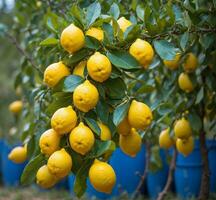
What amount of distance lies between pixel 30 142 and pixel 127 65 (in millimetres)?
621

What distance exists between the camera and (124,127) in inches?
51.9

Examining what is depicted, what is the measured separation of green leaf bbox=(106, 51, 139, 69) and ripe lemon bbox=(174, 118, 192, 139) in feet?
2.18

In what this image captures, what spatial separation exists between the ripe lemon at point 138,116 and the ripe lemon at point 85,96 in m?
0.12

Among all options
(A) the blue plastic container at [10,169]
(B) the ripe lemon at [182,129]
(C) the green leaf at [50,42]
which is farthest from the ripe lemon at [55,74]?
(A) the blue plastic container at [10,169]

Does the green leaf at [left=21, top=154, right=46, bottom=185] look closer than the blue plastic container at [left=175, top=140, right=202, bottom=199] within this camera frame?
Yes

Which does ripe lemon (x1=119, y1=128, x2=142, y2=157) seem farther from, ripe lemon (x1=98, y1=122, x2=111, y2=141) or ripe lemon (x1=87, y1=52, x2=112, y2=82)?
ripe lemon (x1=87, y1=52, x2=112, y2=82)

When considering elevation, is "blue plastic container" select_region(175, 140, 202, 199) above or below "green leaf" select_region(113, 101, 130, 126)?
below

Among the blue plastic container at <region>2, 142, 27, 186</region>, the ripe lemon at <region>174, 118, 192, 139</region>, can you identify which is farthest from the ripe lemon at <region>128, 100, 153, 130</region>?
the blue plastic container at <region>2, 142, 27, 186</region>

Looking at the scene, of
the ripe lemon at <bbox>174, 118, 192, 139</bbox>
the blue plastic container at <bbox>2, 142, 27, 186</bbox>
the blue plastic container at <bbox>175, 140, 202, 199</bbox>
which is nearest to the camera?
the ripe lemon at <bbox>174, 118, 192, 139</bbox>

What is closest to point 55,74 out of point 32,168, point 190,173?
point 32,168

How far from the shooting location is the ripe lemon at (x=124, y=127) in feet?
4.28

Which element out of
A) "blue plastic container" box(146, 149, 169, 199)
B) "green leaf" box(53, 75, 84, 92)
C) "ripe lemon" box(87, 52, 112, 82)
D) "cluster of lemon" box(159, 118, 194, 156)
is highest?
"ripe lemon" box(87, 52, 112, 82)

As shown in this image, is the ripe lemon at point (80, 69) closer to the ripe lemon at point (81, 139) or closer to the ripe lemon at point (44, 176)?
the ripe lemon at point (81, 139)

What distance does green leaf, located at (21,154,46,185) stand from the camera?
4.33 ft
